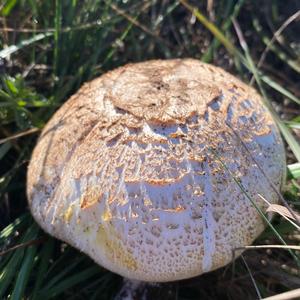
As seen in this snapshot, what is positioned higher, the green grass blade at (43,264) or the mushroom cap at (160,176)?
the mushroom cap at (160,176)

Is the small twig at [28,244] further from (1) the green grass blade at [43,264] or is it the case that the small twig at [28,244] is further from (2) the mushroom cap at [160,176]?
(2) the mushroom cap at [160,176]

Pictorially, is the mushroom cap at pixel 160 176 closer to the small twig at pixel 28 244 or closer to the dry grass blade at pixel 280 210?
the dry grass blade at pixel 280 210

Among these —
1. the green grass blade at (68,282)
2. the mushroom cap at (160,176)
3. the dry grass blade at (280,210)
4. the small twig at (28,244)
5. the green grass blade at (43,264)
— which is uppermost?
the mushroom cap at (160,176)

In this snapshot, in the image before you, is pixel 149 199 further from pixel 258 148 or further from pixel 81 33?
pixel 81 33

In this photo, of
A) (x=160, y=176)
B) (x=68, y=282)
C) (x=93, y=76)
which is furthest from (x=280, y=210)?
(x=93, y=76)

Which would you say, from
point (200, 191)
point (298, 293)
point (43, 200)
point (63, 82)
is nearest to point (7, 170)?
point (63, 82)

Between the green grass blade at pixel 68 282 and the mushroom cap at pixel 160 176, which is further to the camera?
the green grass blade at pixel 68 282

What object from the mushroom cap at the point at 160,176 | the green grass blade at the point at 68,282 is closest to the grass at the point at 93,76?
the green grass blade at the point at 68,282
